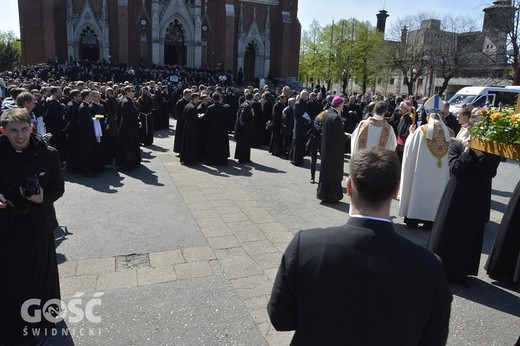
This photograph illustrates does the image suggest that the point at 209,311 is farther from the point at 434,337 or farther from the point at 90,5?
the point at 90,5

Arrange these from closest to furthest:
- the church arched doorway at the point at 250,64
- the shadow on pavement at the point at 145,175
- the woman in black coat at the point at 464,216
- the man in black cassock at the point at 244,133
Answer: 1. the woman in black coat at the point at 464,216
2. the shadow on pavement at the point at 145,175
3. the man in black cassock at the point at 244,133
4. the church arched doorway at the point at 250,64

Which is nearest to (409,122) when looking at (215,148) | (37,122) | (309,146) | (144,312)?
(309,146)

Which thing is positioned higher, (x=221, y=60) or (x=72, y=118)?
(x=221, y=60)

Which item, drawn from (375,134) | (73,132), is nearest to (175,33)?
(73,132)

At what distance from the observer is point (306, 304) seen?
1804 millimetres

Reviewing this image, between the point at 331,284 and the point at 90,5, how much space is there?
4026cm

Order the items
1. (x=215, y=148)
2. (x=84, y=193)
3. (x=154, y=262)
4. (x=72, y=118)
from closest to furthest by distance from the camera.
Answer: (x=154, y=262), (x=84, y=193), (x=72, y=118), (x=215, y=148)

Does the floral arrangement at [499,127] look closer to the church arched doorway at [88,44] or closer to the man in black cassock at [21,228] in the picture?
the man in black cassock at [21,228]

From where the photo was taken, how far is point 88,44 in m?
36.7

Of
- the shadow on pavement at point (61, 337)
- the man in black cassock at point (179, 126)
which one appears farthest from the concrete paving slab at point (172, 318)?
the man in black cassock at point (179, 126)

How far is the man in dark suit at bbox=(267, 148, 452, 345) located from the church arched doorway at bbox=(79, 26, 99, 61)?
131ft

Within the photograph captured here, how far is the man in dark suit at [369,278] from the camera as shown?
5.50ft

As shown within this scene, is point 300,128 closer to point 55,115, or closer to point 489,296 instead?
point 55,115

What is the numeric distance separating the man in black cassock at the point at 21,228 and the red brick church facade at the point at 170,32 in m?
36.5
